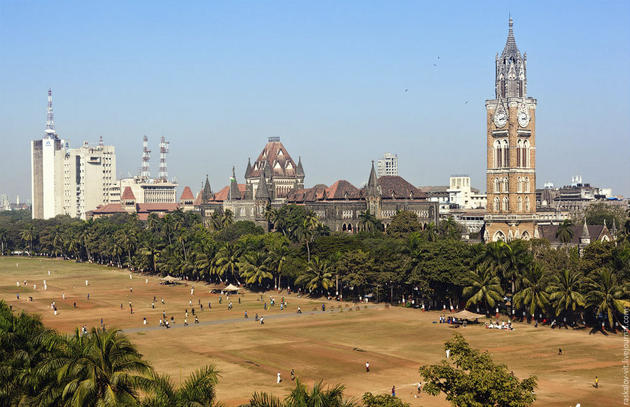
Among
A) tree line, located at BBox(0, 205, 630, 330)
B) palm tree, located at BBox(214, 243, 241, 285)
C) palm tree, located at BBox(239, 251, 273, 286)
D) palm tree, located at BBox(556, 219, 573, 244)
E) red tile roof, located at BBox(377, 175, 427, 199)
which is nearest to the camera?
tree line, located at BBox(0, 205, 630, 330)

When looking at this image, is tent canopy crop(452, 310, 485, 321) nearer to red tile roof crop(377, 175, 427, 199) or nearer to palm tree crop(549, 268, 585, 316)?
palm tree crop(549, 268, 585, 316)

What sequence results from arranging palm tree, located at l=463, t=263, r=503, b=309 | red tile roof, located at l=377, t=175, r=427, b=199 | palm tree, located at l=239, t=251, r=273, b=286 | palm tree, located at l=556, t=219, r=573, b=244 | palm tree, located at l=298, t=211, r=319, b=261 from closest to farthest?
palm tree, located at l=463, t=263, r=503, b=309, palm tree, located at l=239, t=251, r=273, b=286, palm tree, located at l=298, t=211, r=319, b=261, palm tree, located at l=556, t=219, r=573, b=244, red tile roof, located at l=377, t=175, r=427, b=199

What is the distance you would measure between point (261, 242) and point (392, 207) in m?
58.4

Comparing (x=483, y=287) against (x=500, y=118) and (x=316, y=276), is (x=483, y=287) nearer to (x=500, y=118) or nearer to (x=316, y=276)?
(x=316, y=276)

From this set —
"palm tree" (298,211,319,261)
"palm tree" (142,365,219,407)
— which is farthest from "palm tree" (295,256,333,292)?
"palm tree" (142,365,219,407)

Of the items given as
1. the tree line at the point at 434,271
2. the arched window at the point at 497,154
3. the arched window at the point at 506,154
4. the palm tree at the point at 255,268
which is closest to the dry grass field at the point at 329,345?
the tree line at the point at 434,271

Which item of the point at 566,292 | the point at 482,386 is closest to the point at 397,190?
the point at 566,292

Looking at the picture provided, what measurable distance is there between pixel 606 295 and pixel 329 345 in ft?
91.3

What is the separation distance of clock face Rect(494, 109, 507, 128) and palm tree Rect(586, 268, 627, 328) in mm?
64777

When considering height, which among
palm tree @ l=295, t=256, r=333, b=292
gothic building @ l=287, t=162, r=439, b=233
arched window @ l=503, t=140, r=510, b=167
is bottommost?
palm tree @ l=295, t=256, r=333, b=292

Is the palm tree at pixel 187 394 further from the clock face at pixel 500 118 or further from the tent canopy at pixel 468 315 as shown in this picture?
the clock face at pixel 500 118

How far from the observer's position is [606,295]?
80.1m

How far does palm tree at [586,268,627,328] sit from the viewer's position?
7981cm

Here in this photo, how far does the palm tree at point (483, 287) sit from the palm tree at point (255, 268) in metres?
38.8
